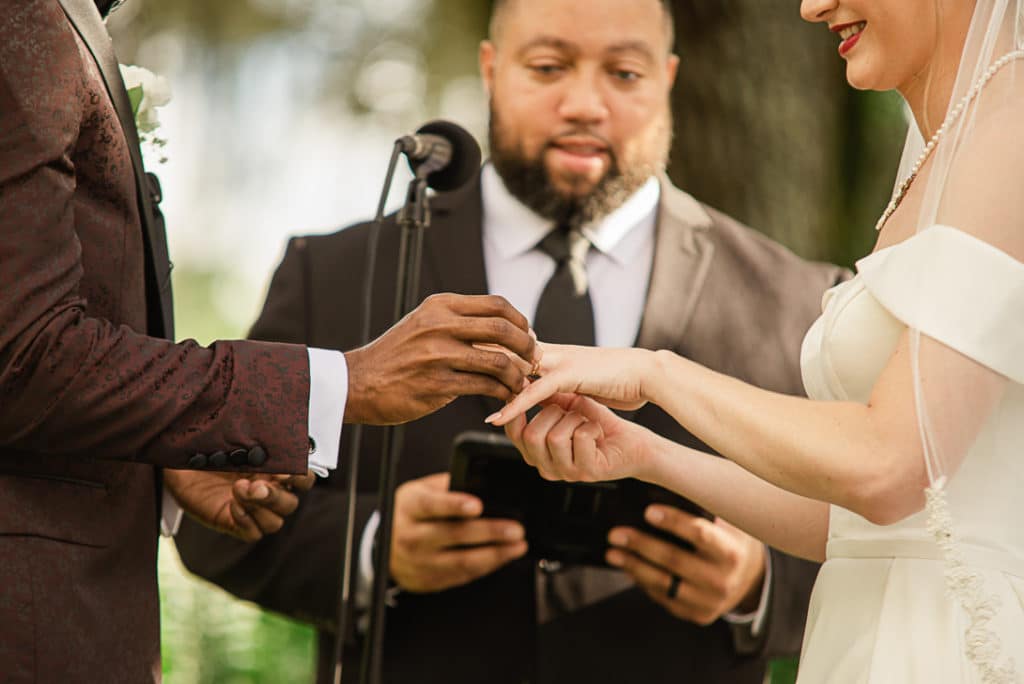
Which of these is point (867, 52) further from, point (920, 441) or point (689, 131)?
point (689, 131)

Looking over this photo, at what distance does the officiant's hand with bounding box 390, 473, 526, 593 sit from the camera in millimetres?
3480

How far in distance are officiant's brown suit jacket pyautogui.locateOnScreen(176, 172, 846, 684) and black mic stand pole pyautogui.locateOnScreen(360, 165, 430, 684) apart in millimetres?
754

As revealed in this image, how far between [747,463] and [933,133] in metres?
0.83

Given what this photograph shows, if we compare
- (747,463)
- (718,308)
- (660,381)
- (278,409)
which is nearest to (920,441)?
(747,463)

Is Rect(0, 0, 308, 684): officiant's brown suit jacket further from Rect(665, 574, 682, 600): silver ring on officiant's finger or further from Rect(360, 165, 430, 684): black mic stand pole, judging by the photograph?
Rect(665, 574, 682, 600): silver ring on officiant's finger

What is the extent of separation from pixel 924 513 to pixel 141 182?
1685 millimetres

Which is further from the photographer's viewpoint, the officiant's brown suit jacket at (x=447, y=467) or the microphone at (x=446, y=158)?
the officiant's brown suit jacket at (x=447, y=467)

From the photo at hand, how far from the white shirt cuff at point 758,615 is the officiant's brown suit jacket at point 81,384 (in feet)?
5.97

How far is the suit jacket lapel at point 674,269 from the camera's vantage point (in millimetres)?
3932

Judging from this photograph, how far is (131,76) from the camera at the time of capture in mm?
2965

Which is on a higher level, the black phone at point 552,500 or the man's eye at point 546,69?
the man's eye at point 546,69

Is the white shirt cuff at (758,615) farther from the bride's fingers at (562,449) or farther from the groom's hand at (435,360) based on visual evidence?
the groom's hand at (435,360)

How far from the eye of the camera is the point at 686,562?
3535 millimetres

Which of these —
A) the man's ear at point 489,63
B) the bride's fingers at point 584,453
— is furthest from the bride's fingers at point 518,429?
the man's ear at point 489,63
